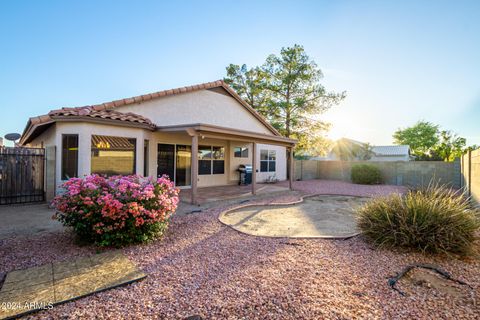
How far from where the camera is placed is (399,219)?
4.55 metres

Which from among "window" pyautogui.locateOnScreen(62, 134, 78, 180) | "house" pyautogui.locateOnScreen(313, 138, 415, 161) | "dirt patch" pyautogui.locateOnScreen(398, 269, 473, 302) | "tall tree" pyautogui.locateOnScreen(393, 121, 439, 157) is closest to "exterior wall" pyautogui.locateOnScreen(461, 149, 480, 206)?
"dirt patch" pyautogui.locateOnScreen(398, 269, 473, 302)

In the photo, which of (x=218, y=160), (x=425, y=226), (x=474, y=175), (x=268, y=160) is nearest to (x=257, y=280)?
(x=425, y=226)

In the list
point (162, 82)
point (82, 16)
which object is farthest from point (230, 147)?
point (82, 16)

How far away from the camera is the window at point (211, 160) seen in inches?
487

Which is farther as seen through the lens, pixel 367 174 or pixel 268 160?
pixel 268 160

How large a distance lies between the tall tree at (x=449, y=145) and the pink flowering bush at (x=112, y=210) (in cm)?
2047

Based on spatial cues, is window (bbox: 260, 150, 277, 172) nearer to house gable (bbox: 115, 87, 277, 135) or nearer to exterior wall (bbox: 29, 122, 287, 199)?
house gable (bbox: 115, 87, 277, 135)

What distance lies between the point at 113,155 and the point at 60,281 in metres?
5.97

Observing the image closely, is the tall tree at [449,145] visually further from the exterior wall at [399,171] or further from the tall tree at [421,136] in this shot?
the tall tree at [421,136]

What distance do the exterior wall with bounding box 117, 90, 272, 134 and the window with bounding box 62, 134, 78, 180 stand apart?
7.05ft

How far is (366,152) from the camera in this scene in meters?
30.6

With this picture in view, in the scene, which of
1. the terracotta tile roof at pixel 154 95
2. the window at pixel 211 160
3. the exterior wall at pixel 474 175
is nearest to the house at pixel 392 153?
the exterior wall at pixel 474 175

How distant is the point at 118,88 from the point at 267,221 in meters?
11.8

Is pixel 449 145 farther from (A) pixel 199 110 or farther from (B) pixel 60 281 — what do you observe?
(B) pixel 60 281
